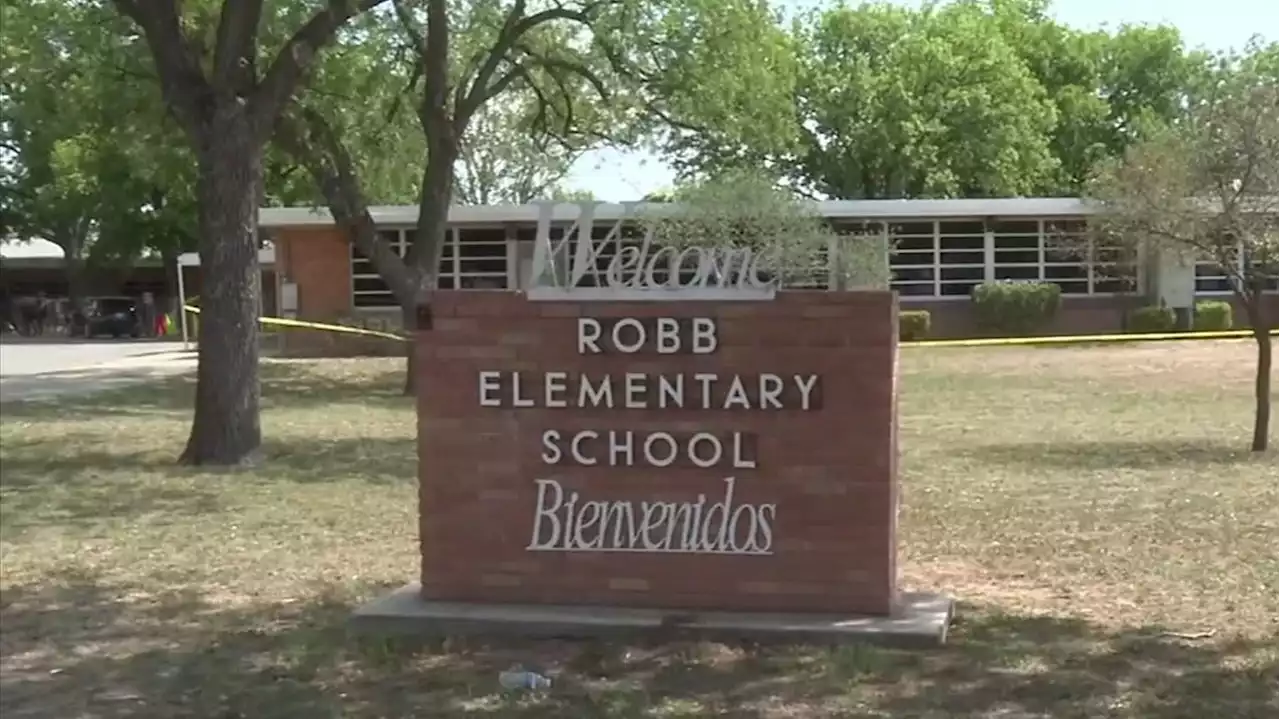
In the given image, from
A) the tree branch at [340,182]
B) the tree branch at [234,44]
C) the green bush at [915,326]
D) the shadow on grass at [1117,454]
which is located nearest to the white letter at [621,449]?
the shadow on grass at [1117,454]

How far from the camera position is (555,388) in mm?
7328

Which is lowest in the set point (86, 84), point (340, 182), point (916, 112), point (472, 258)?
point (472, 258)

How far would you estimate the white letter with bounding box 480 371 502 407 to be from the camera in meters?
7.37

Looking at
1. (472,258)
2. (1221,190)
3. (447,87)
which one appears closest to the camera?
(1221,190)

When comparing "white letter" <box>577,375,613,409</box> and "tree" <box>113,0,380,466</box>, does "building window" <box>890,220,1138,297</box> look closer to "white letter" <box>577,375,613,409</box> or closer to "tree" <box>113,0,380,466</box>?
"tree" <box>113,0,380,466</box>

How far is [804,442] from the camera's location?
23.3ft

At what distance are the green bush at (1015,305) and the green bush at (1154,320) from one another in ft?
5.61

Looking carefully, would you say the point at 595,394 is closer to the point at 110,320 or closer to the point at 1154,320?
the point at 1154,320

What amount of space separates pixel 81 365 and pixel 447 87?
1375cm

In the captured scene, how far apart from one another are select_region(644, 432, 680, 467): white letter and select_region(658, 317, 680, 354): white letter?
0.36 metres

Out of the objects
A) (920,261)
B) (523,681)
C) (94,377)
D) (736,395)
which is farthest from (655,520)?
(920,261)

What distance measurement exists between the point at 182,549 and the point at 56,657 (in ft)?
8.71

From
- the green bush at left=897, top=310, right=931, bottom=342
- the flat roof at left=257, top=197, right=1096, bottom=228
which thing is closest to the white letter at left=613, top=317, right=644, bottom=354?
the flat roof at left=257, top=197, right=1096, bottom=228

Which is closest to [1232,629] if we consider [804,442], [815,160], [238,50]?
[804,442]
